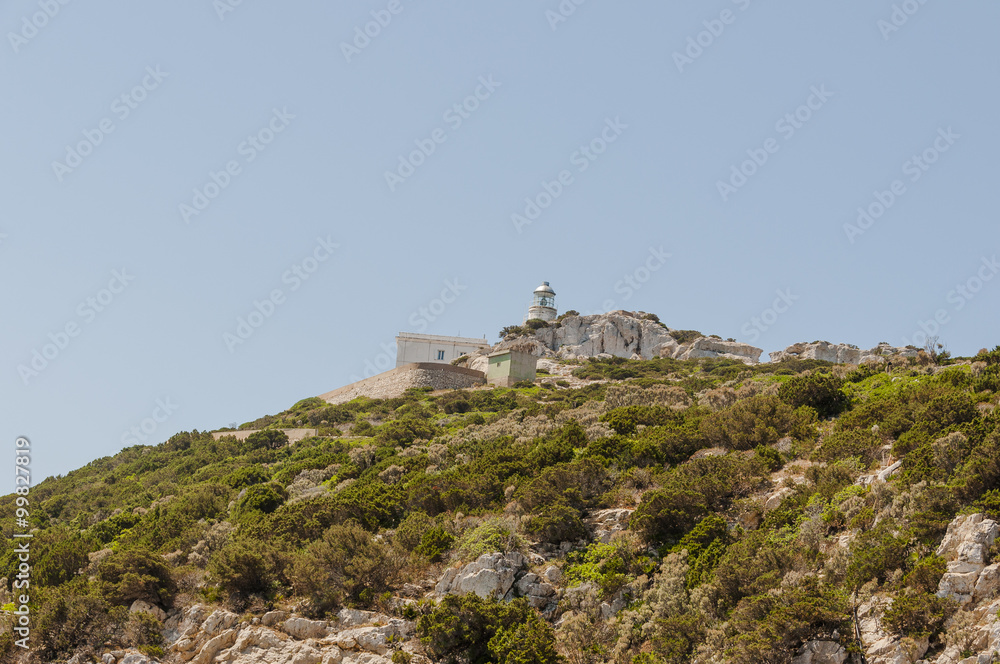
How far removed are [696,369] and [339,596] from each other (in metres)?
49.5

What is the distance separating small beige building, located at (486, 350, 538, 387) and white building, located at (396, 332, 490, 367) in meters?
18.8

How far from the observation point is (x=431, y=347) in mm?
88688

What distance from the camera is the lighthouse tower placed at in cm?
10475

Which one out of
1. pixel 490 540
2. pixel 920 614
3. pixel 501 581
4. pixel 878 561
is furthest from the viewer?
pixel 490 540

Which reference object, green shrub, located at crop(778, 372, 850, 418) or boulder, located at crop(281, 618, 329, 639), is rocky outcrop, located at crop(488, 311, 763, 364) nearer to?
green shrub, located at crop(778, 372, 850, 418)

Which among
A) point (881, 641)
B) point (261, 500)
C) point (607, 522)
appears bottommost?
point (881, 641)

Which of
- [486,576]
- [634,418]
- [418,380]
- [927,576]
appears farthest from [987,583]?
[418,380]

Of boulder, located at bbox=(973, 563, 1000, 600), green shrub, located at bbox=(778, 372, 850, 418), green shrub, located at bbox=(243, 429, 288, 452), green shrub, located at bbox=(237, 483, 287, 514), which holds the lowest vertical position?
boulder, located at bbox=(973, 563, 1000, 600)

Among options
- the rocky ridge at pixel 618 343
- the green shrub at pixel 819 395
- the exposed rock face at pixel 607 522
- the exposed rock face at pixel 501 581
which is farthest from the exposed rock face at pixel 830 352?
the exposed rock face at pixel 501 581

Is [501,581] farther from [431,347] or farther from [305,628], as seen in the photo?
[431,347]

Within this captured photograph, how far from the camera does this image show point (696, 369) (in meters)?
66.9

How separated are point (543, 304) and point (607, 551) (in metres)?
85.0

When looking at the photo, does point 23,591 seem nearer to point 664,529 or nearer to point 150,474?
point 664,529

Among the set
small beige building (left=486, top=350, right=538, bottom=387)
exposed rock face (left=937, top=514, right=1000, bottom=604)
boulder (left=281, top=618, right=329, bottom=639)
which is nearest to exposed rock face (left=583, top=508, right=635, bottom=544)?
boulder (left=281, top=618, right=329, bottom=639)
